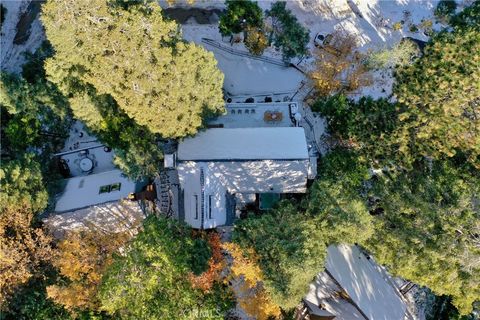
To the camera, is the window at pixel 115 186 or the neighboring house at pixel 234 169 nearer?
the neighboring house at pixel 234 169

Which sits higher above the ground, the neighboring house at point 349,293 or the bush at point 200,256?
the bush at point 200,256

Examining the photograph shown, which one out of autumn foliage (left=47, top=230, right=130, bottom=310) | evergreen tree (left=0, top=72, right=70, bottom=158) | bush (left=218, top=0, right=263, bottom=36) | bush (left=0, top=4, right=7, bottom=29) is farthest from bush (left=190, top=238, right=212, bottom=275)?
bush (left=0, top=4, right=7, bottom=29)

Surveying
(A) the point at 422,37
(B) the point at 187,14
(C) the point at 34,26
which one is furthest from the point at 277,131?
(C) the point at 34,26

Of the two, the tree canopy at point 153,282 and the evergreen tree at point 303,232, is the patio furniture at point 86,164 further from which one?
the evergreen tree at point 303,232

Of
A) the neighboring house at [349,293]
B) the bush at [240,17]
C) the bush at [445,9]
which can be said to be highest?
the bush at [445,9]

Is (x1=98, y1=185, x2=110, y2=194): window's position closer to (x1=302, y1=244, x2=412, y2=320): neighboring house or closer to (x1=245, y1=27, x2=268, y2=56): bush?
(x1=245, y1=27, x2=268, y2=56): bush

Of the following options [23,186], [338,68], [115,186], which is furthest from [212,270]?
[338,68]

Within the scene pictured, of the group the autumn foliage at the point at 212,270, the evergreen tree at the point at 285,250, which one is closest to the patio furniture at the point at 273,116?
the evergreen tree at the point at 285,250

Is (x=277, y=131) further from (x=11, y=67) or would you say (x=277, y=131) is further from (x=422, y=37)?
(x=11, y=67)
